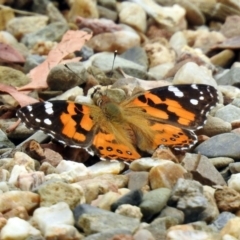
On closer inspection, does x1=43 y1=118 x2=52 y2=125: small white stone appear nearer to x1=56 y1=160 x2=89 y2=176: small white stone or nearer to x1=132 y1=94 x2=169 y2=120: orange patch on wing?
x1=56 y1=160 x2=89 y2=176: small white stone

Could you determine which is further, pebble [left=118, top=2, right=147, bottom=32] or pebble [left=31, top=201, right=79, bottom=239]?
pebble [left=118, top=2, right=147, bottom=32]

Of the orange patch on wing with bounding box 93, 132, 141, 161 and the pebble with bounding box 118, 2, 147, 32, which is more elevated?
the orange patch on wing with bounding box 93, 132, 141, 161

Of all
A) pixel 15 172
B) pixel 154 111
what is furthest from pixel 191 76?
pixel 15 172

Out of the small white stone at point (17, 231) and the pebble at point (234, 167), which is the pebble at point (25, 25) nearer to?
the pebble at point (234, 167)

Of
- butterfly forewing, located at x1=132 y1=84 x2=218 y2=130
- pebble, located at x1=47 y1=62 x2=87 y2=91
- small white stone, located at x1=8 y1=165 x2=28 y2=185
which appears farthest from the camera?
pebble, located at x1=47 y1=62 x2=87 y2=91

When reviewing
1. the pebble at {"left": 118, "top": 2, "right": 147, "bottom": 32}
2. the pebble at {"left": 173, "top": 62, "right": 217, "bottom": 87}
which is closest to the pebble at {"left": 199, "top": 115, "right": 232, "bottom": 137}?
the pebble at {"left": 173, "top": 62, "right": 217, "bottom": 87}

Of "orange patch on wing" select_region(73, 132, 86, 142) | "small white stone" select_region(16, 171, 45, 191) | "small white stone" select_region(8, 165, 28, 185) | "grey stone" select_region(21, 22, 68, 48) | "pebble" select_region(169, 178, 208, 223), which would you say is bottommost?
"grey stone" select_region(21, 22, 68, 48)

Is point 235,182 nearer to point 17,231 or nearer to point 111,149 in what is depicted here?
point 111,149

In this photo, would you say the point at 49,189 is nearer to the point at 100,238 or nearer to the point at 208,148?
the point at 100,238
